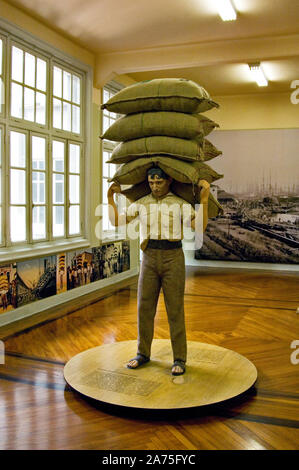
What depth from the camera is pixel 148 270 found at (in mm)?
3760

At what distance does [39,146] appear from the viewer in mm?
6090

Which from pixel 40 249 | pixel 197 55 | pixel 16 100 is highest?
pixel 197 55

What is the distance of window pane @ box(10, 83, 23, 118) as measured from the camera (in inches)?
218

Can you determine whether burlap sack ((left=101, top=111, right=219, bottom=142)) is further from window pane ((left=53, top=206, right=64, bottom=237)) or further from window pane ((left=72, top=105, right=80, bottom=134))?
window pane ((left=72, top=105, right=80, bottom=134))

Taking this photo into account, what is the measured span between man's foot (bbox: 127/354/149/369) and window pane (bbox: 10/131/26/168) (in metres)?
2.90

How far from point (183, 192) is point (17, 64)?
296 centimetres

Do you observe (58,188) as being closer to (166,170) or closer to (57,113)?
(57,113)

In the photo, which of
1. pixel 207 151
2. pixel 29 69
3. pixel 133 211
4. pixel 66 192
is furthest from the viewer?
pixel 66 192

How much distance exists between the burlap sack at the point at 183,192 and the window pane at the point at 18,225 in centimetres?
208

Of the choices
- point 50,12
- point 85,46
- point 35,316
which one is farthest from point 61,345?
point 85,46

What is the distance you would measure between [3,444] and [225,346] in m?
2.46

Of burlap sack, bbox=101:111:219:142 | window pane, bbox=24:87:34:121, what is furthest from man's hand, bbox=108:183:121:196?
window pane, bbox=24:87:34:121

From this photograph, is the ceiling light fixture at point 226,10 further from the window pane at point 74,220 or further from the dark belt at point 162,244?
the window pane at point 74,220

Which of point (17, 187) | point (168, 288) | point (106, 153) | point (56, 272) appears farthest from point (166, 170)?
point (106, 153)
